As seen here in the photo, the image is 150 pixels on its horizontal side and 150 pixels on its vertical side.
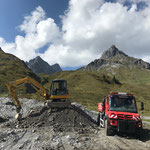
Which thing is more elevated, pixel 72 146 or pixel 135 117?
pixel 135 117

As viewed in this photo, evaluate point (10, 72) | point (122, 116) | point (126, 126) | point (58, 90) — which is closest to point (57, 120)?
point (58, 90)

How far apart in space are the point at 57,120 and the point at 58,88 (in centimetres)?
450

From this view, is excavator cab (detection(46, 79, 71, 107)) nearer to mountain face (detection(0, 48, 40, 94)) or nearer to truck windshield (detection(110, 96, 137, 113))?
truck windshield (detection(110, 96, 137, 113))

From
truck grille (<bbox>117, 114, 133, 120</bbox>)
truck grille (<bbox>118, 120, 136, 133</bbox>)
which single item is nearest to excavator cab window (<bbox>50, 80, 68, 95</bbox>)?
truck grille (<bbox>117, 114, 133, 120</bbox>)

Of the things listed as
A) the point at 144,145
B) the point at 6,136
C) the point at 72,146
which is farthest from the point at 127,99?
the point at 6,136

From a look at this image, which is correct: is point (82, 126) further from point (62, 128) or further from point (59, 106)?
point (59, 106)

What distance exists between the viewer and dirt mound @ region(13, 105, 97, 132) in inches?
613

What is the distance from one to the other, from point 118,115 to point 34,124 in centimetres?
833

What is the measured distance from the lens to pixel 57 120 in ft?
54.2

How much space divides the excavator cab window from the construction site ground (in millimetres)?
2164

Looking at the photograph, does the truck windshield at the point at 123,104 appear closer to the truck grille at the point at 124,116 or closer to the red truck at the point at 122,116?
the red truck at the point at 122,116

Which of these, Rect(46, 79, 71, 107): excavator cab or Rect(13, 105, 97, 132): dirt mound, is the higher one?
Rect(46, 79, 71, 107): excavator cab

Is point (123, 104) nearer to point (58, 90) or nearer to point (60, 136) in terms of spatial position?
point (60, 136)

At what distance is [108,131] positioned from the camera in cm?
1270
